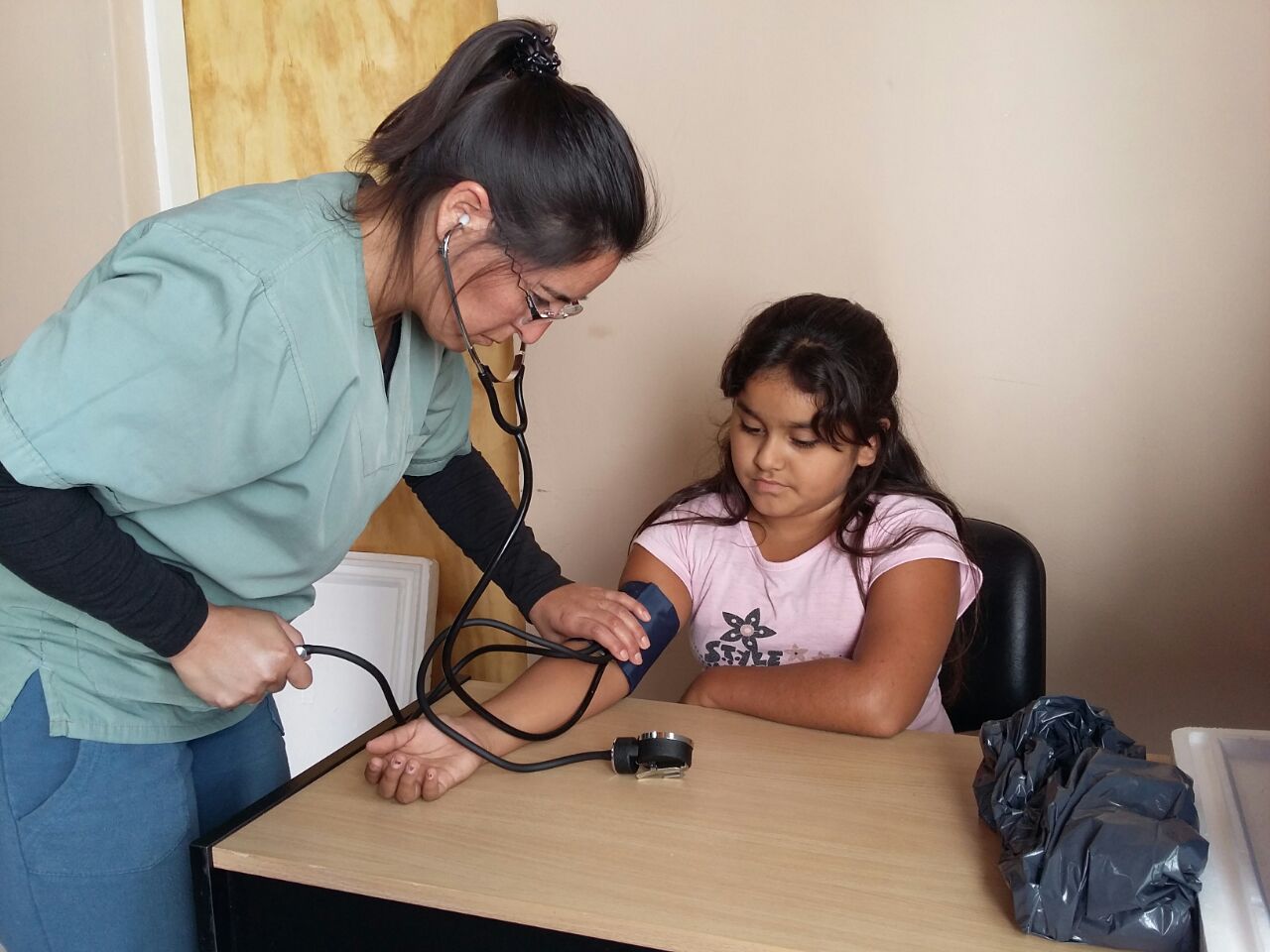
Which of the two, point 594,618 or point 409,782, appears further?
point 594,618

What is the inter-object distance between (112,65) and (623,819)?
1.62m

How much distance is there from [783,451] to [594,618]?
1.22ft

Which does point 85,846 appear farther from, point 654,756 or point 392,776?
point 654,756

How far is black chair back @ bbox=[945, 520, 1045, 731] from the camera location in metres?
Answer: 1.43

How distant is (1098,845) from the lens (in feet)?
2.56

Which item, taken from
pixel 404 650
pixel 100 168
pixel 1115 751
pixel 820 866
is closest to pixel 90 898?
pixel 820 866

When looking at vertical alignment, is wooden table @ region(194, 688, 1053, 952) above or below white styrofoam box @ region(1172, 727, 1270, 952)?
below

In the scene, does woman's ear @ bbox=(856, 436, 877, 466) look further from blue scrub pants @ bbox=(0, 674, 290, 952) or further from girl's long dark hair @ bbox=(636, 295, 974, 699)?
blue scrub pants @ bbox=(0, 674, 290, 952)

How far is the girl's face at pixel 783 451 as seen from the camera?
4.63 ft

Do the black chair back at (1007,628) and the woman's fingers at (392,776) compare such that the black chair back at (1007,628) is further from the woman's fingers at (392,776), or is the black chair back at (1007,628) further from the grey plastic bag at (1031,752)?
the woman's fingers at (392,776)

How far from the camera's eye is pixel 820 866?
87 centimetres

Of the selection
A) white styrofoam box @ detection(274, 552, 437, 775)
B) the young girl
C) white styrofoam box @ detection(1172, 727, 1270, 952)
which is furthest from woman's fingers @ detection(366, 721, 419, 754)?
white styrofoam box @ detection(274, 552, 437, 775)

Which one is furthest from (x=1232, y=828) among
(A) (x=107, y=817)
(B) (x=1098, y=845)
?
(A) (x=107, y=817)

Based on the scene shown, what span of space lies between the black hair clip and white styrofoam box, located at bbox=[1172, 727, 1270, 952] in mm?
816
